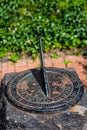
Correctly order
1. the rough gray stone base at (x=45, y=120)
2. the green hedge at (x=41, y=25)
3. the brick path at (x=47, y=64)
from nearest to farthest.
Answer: the rough gray stone base at (x=45, y=120)
the brick path at (x=47, y=64)
the green hedge at (x=41, y=25)

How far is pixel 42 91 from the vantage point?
3.34m

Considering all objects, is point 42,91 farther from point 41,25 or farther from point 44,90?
point 41,25

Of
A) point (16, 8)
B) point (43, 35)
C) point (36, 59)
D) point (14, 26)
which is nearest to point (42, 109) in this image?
point (36, 59)

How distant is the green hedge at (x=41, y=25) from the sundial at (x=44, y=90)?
5.23 ft

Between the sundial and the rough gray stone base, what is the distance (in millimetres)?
50

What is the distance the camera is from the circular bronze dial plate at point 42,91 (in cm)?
316

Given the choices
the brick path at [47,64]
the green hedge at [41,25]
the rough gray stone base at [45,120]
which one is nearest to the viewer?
the rough gray stone base at [45,120]

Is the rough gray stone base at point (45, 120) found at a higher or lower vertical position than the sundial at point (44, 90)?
lower

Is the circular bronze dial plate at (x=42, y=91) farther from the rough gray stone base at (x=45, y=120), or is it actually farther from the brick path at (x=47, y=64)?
the brick path at (x=47, y=64)

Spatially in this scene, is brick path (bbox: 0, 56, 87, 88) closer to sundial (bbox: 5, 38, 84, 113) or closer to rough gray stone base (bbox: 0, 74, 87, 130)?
sundial (bbox: 5, 38, 84, 113)

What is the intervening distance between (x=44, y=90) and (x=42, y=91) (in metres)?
0.03

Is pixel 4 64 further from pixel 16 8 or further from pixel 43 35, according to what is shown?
pixel 16 8

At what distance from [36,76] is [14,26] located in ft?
7.30

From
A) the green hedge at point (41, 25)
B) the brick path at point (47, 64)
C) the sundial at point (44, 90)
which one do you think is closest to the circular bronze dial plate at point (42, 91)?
the sundial at point (44, 90)
